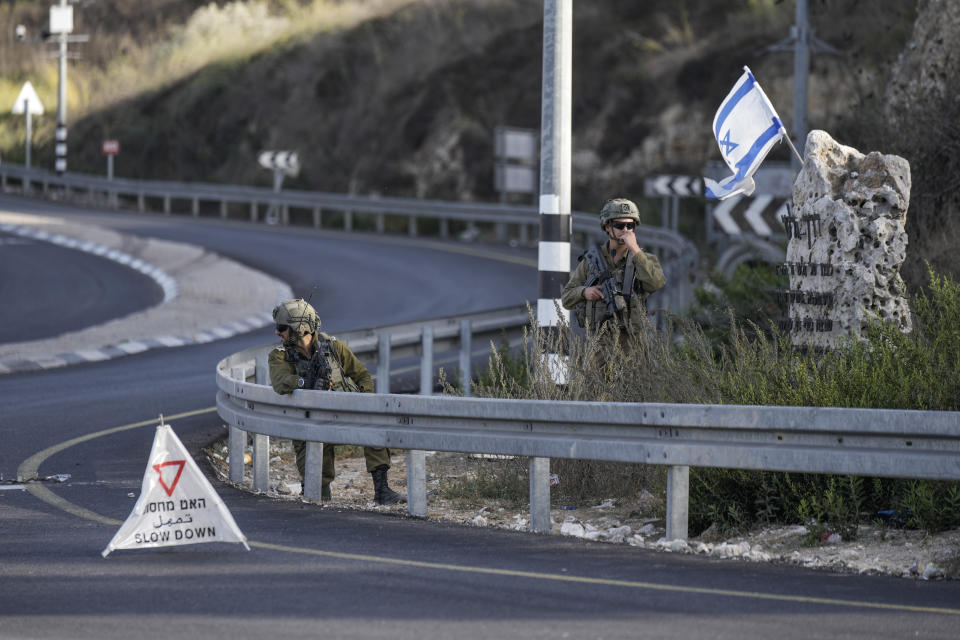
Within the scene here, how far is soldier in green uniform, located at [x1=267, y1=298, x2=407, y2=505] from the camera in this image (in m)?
9.88

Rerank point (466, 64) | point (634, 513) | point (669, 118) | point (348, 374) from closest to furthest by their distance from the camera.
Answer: point (634, 513) → point (348, 374) → point (669, 118) → point (466, 64)

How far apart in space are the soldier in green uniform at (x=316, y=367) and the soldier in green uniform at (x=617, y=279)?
64.9 inches

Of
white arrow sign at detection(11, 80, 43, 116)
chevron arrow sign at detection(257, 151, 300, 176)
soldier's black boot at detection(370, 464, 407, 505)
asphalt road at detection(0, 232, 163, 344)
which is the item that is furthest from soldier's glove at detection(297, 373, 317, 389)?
white arrow sign at detection(11, 80, 43, 116)

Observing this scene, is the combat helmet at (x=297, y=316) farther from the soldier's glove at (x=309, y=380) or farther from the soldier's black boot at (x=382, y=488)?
the soldier's black boot at (x=382, y=488)

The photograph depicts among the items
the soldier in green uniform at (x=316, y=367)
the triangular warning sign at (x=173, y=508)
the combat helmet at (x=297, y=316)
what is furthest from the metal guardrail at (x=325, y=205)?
the triangular warning sign at (x=173, y=508)

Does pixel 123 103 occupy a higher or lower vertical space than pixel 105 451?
higher

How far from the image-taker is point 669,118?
1529 inches

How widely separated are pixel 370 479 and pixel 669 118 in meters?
28.4

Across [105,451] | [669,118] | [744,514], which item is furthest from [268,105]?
[744,514]

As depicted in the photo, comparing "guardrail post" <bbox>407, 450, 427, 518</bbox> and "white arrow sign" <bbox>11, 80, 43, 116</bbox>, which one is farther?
"white arrow sign" <bbox>11, 80, 43, 116</bbox>

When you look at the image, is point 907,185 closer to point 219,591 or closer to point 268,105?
point 219,591

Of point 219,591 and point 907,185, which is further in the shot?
point 907,185

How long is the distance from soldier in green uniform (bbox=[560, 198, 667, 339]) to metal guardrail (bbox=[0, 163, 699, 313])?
40.4 ft

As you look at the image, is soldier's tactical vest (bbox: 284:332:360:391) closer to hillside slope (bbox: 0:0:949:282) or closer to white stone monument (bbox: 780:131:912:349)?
white stone monument (bbox: 780:131:912:349)
